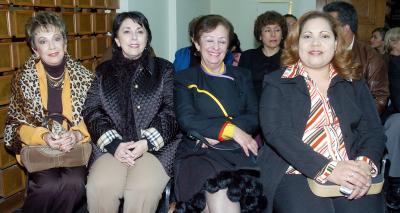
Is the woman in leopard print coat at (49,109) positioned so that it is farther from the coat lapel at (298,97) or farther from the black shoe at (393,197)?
the black shoe at (393,197)

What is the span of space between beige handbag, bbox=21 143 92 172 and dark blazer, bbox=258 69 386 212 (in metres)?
1.06

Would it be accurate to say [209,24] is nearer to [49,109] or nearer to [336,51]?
[336,51]

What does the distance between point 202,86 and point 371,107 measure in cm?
96

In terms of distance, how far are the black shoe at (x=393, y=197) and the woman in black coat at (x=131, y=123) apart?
67.8 inches

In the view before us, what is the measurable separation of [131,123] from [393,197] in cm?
204

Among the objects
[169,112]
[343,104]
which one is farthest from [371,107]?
[169,112]

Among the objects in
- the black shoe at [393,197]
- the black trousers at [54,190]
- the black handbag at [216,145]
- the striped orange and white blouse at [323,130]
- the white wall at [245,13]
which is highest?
the white wall at [245,13]

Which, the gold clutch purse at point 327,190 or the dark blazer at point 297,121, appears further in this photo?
the dark blazer at point 297,121

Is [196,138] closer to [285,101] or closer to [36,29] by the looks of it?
[285,101]

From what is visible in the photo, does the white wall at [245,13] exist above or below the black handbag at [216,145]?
above

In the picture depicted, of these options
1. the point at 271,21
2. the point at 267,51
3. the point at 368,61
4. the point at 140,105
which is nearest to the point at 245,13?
the point at 271,21

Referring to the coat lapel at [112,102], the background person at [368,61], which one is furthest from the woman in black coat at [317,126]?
the coat lapel at [112,102]

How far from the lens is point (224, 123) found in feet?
7.54

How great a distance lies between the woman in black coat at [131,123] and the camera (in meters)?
2.16
